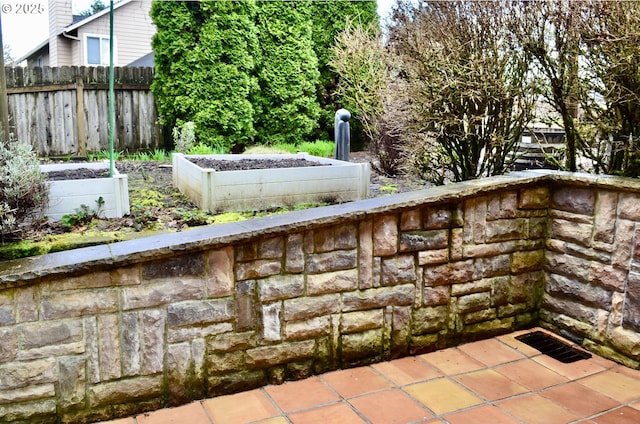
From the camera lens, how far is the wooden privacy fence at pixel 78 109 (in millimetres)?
8328

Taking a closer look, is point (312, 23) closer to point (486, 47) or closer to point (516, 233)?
point (486, 47)

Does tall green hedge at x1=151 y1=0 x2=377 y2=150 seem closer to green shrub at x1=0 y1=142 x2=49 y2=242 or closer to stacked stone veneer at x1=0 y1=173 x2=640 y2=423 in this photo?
green shrub at x1=0 y1=142 x2=49 y2=242

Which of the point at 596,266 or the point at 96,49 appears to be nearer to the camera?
the point at 596,266

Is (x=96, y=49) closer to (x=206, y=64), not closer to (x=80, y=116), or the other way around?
(x=80, y=116)

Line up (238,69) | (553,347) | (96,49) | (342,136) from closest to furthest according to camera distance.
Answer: (553,347)
(342,136)
(238,69)
(96,49)

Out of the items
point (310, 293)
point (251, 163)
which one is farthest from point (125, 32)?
point (310, 293)

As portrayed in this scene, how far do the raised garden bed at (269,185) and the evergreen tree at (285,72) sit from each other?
13.4 ft

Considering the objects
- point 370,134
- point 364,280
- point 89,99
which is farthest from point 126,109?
point 364,280

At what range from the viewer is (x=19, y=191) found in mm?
3012

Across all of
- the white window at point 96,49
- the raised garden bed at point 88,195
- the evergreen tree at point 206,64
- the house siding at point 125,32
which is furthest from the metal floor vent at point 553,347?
the white window at point 96,49

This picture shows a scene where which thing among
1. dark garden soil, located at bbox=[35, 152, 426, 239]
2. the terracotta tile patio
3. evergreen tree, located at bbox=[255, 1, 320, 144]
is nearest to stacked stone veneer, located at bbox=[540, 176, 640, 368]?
the terracotta tile patio

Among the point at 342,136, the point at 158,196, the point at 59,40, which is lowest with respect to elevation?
the point at 158,196

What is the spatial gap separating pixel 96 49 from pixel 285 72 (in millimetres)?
9473

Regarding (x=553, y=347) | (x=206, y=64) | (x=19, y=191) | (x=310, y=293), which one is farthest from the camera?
(x=206, y=64)
